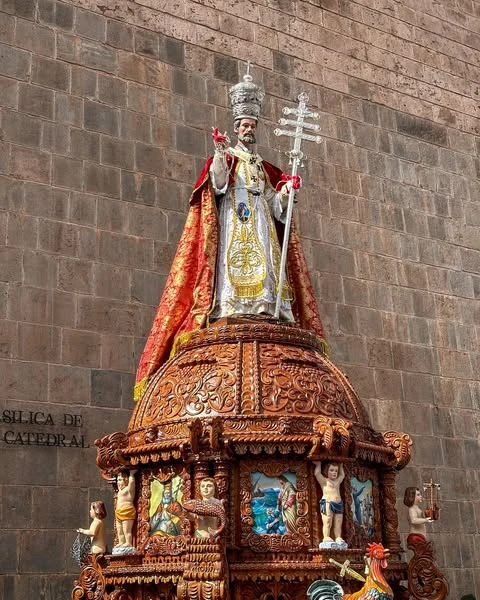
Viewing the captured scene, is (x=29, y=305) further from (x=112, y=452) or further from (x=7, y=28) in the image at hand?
(x=112, y=452)

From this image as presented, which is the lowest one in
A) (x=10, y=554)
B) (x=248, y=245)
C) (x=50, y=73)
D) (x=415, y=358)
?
(x=10, y=554)

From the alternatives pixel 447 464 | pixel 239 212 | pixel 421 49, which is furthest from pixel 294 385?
pixel 421 49

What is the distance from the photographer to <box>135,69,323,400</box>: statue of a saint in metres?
6.09

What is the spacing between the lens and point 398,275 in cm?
1115

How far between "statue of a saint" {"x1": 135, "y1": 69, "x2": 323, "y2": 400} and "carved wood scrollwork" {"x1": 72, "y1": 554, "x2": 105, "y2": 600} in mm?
1221

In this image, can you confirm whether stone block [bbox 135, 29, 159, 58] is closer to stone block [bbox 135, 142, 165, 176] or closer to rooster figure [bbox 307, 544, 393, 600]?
stone block [bbox 135, 142, 165, 176]

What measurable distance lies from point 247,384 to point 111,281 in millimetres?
3922

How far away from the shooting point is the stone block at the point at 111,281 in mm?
8766

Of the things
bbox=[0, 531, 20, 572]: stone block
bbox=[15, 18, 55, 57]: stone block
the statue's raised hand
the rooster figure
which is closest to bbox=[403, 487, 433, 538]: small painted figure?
the rooster figure

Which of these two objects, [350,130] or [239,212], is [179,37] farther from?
[239,212]

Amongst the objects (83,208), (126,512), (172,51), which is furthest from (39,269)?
(126,512)

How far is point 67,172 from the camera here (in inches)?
351

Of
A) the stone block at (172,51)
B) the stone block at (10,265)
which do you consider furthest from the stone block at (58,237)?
the stone block at (172,51)

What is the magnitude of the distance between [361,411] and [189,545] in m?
1.57
